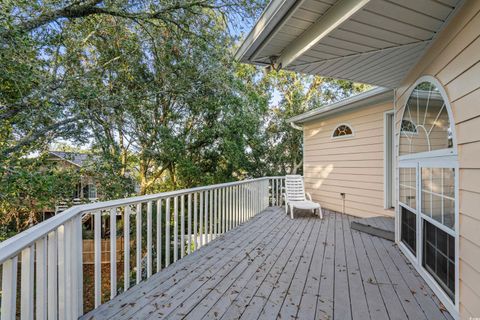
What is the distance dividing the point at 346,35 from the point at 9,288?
9.54ft

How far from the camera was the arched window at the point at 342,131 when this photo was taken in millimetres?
5952

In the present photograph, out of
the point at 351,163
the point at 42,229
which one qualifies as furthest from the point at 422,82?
the point at 42,229

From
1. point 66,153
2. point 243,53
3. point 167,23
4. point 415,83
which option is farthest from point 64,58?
point 415,83

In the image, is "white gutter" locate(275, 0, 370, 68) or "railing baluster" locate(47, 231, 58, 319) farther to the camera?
"white gutter" locate(275, 0, 370, 68)

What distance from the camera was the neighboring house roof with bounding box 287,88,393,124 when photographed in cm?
476

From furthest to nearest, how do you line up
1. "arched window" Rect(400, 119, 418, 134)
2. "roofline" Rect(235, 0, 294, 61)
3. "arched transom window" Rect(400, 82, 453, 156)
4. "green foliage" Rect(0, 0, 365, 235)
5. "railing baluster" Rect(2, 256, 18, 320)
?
"green foliage" Rect(0, 0, 365, 235) < "arched window" Rect(400, 119, 418, 134) < "arched transom window" Rect(400, 82, 453, 156) < "roofline" Rect(235, 0, 294, 61) < "railing baluster" Rect(2, 256, 18, 320)

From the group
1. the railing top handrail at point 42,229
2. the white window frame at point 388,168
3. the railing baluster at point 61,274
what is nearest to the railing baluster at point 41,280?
the railing top handrail at point 42,229

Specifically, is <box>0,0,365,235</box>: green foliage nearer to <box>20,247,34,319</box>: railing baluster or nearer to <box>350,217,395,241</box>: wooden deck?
<box>20,247,34,319</box>: railing baluster

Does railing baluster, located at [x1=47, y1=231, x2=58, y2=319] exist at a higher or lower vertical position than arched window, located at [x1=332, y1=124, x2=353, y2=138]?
lower

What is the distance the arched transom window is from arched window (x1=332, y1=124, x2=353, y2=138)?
99.9 inches

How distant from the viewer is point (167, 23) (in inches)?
258

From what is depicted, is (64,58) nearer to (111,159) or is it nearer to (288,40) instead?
(111,159)

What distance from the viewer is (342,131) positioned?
6156mm

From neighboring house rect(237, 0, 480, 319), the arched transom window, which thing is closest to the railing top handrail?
neighboring house rect(237, 0, 480, 319)
